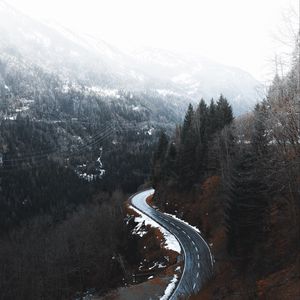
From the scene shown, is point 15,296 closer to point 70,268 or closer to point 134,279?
point 70,268

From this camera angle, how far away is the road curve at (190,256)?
4428 centimetres

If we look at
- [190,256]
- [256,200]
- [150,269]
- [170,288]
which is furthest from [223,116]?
[170,288]

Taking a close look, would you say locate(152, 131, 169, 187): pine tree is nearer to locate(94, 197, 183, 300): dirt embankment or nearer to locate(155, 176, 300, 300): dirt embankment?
locate(94, 197, 183, 300): dirt embankment

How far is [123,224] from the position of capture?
8744 cm

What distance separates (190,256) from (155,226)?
1915 centimetres

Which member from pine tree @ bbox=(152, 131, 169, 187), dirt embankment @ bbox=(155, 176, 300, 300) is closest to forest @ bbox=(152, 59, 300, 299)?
dirt embankment @ bbox=(155, 176, 300, 300)

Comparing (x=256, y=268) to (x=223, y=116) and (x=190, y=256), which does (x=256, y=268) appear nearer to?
(x=190, y=256)

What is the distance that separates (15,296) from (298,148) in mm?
58149

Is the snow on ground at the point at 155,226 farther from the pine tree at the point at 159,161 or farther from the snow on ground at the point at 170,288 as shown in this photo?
the pine tree at the point at 159,161

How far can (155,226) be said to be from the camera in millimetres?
73375

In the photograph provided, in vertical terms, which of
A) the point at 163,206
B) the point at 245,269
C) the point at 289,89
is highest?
the point at 289,89

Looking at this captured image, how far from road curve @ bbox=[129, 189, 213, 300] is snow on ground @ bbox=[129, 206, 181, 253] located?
82 centimetres

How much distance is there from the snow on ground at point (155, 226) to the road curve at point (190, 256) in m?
0.82

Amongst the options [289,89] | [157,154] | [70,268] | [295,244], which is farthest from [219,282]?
[157,154]
